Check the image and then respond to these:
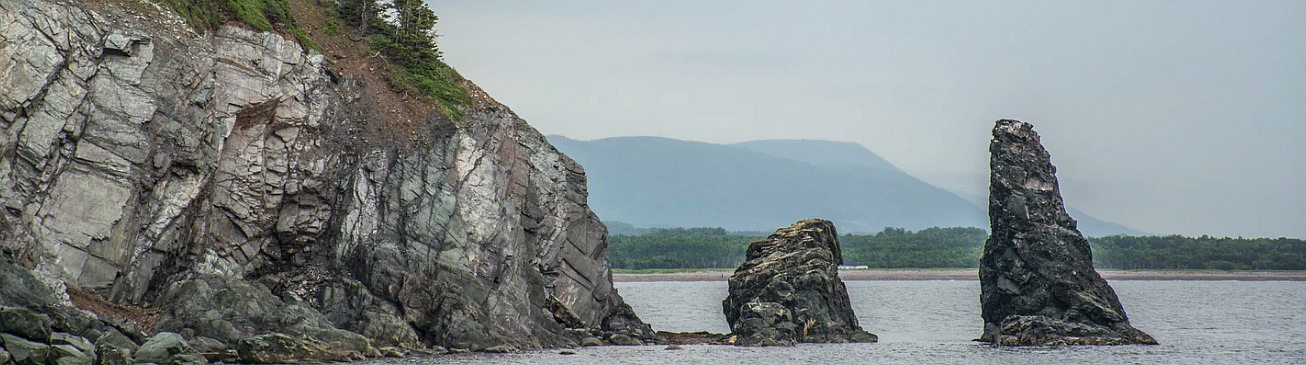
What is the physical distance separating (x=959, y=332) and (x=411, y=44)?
39.7 m

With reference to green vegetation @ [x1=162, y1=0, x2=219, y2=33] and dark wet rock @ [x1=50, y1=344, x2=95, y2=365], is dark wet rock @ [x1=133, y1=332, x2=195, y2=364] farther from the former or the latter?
green vegetation @ [x1=162, y1=0, x2=219, y2=33]

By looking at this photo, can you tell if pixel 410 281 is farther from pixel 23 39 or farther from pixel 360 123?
pixel 23 39

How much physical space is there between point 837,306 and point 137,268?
35.3 meters

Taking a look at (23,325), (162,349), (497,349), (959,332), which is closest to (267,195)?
(497,349)

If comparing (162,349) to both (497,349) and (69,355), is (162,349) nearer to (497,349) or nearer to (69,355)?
(69,355)

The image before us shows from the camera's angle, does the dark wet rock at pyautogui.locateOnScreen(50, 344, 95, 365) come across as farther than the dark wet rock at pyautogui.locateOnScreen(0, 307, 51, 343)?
No

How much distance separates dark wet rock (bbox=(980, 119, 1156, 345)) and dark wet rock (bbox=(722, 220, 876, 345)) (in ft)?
24.5

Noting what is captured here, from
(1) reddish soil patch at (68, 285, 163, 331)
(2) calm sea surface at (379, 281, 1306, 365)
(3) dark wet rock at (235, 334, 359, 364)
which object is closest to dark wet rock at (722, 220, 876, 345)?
(2) calm sea surface at (379, 281, 1306, 365)

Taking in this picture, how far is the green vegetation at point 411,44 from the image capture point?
243ft

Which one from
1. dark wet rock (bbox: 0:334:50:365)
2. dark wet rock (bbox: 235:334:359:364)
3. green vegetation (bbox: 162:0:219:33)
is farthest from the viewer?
green vegetation (bbox: 162:0:219:33)

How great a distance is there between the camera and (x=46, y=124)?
2207 inches

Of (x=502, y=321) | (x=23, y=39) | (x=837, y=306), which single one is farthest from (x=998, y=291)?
(x=23, y=39)

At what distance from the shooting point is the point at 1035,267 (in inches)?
3022

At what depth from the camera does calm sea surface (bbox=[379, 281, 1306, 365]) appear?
66.2 m
